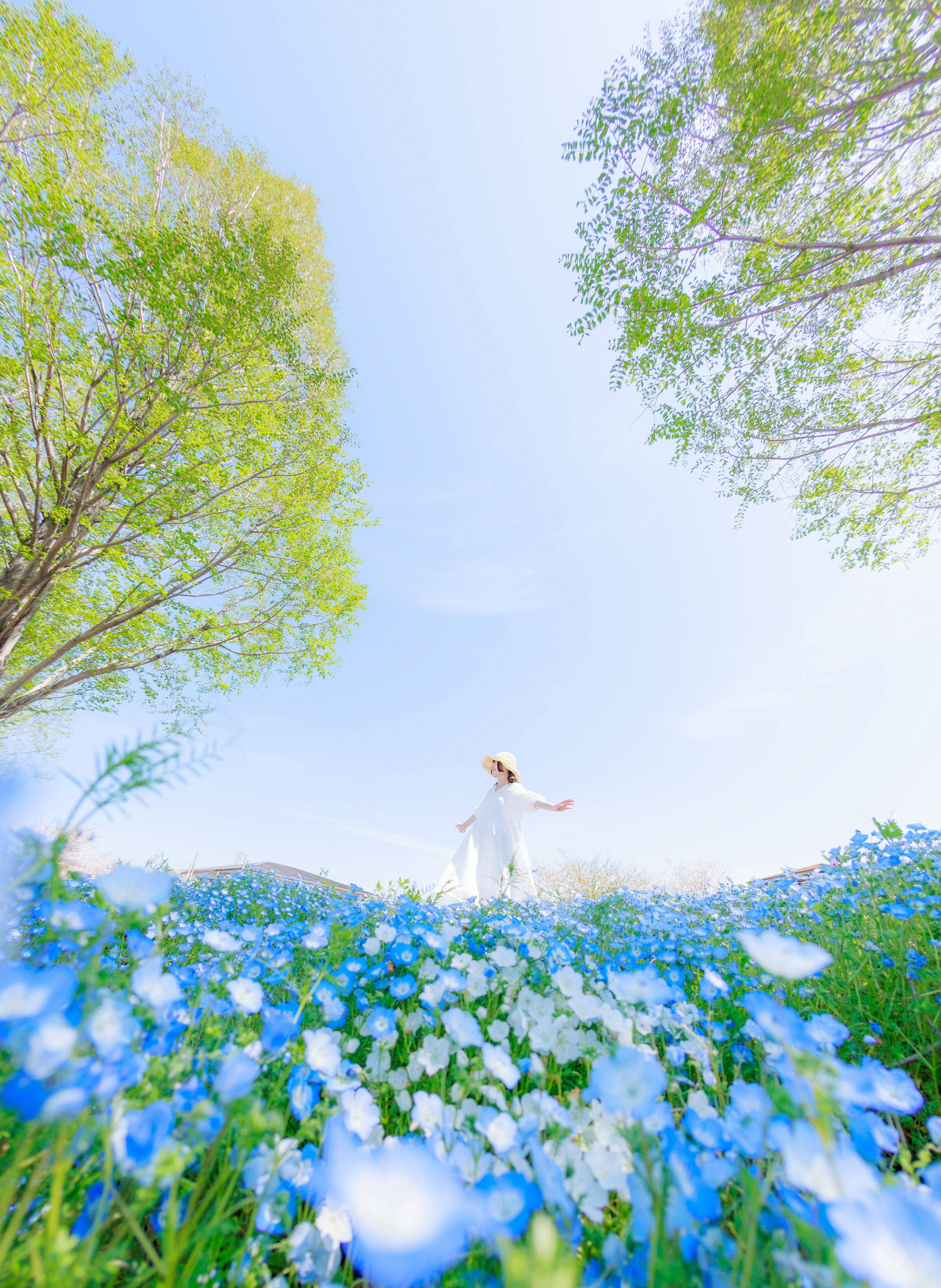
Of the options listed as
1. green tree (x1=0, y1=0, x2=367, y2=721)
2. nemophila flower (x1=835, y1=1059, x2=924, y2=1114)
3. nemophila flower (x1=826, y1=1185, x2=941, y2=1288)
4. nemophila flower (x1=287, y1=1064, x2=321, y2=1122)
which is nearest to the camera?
nemophila flower (x1=826, y1=1185, x2=941, y2=1288)

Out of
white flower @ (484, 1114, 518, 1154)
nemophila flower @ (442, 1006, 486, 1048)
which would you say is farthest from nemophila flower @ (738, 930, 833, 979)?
nemophila flower @ (442, 1006, 486, 1048)

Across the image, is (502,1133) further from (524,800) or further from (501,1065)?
(524,800)

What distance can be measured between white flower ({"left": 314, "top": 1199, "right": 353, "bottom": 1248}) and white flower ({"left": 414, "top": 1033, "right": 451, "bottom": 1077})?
1.10ft

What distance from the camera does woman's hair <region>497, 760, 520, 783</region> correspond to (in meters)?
8.83

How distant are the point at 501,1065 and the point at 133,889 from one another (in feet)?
3.00

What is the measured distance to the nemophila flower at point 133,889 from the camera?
100cm

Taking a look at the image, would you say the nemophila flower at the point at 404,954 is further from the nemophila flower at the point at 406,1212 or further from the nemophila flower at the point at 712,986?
the nemophila flower at the point at 712,986

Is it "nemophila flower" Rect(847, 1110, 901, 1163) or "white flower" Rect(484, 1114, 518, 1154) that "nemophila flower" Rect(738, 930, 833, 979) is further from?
"white flower" Rect(484, 1114, 518, 1154)

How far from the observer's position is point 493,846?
7.99 meters

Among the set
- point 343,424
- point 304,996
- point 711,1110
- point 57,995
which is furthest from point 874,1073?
point 343,424

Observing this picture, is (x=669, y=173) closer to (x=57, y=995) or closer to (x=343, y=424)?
(x=343, y=424)

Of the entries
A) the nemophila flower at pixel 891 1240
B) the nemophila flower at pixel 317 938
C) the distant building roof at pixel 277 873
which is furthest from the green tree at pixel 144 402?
the nemophila flower at pixel 891 1240

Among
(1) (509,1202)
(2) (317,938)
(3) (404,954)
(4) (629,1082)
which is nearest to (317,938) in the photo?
(2) (317,938)

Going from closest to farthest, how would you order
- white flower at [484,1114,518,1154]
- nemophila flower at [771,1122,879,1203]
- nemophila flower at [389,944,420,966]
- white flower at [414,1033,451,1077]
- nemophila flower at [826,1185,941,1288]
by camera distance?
nemophila flower at [826,1185,941,1288] < nemophila flower at [771,1122,879,1203] < white flower at [484,1114,518,1154] < white flower at [414,1033,451,1077] < nemophila flower at [389,944,420,966]
